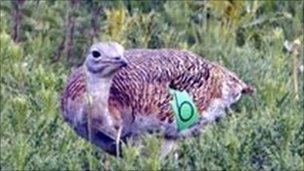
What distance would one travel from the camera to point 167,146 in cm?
745

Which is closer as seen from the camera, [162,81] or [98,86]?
[98,86]

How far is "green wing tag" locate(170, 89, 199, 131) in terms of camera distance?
748 centimetres

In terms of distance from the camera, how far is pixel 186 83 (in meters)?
7.66

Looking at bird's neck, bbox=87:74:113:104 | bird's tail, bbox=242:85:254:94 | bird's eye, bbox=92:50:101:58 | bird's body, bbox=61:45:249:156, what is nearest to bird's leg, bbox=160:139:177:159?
bird's body, bbox=61:45:249:156

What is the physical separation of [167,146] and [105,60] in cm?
61

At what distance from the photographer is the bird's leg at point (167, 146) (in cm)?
737

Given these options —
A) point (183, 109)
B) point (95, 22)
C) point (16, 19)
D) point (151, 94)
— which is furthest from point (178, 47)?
point (151, 94)

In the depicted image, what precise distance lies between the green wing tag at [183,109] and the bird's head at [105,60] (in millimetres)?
452

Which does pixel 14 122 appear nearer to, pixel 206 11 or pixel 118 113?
pixel 118 113

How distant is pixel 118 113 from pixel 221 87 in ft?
2.67

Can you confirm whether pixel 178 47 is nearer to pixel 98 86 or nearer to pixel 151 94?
pixel 151 94

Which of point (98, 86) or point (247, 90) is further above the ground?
point (98, 86)

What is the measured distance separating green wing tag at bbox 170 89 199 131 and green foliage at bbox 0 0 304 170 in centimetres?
9

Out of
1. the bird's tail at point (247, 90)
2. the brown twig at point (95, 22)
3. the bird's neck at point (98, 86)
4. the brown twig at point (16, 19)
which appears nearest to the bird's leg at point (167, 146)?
the bird's neck at point (98, 86)
